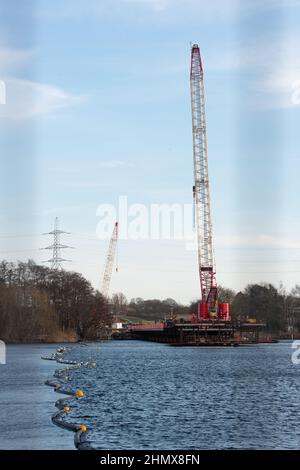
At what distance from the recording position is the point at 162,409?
51.1 meters

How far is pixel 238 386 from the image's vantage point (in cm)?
6969

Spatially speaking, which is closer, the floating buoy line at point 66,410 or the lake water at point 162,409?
the floating buoy line at point 66,410

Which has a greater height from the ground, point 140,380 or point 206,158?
point 206,158

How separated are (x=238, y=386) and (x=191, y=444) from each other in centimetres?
3322

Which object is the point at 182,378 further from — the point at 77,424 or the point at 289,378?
the point at 77,424

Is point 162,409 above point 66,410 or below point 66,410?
below

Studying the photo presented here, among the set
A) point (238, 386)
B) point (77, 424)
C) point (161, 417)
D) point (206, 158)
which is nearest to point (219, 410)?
point (161, 417)

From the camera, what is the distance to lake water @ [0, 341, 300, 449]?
124 ft

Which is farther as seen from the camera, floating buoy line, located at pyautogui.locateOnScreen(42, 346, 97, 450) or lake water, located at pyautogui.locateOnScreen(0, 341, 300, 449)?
lake water, located at pyautogui.locateOnScreen(0, 341, 300, 449)

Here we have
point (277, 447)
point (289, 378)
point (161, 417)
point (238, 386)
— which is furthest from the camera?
point (289, 378)

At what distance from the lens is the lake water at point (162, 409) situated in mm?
37844

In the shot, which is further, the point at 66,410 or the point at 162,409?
the point at 162,409
